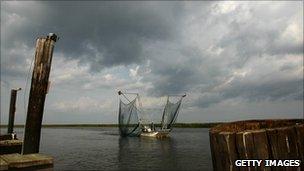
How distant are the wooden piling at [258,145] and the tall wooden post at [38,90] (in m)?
5.83

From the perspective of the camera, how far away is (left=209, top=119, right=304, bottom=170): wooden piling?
4039mm

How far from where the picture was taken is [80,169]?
39.4 meters

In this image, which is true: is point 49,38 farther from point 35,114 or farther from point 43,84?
point 35,114

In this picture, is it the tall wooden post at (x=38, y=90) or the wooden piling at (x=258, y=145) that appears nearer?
the wooden piling at (x=258, y=145)

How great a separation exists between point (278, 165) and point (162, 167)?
38.7 meters

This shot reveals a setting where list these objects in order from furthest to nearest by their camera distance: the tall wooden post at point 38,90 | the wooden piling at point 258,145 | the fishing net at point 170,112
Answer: the fishing net at point 170,112 < the tall wooden post at point 38,90 < the wooden piling at point 258,145

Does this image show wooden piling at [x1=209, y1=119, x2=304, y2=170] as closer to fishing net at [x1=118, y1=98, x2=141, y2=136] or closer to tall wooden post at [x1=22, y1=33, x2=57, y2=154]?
tall wooden post at [x1=22, y1=33, x2=57, y2=154]

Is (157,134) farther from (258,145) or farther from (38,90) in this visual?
(258,145)

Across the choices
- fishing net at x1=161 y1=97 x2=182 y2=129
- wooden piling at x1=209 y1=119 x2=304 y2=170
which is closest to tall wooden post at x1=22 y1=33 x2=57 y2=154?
wooden piling at x1=209 y1=119 x2=304 y2=170

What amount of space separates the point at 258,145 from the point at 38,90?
669 centimetres

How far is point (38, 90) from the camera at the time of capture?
912 cm

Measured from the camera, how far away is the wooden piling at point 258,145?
404cm

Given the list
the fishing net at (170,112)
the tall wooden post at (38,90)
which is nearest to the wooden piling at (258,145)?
the tall wooden post at (38,90)

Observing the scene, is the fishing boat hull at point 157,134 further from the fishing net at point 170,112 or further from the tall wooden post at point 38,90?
the tall wooden post at point 38,90
